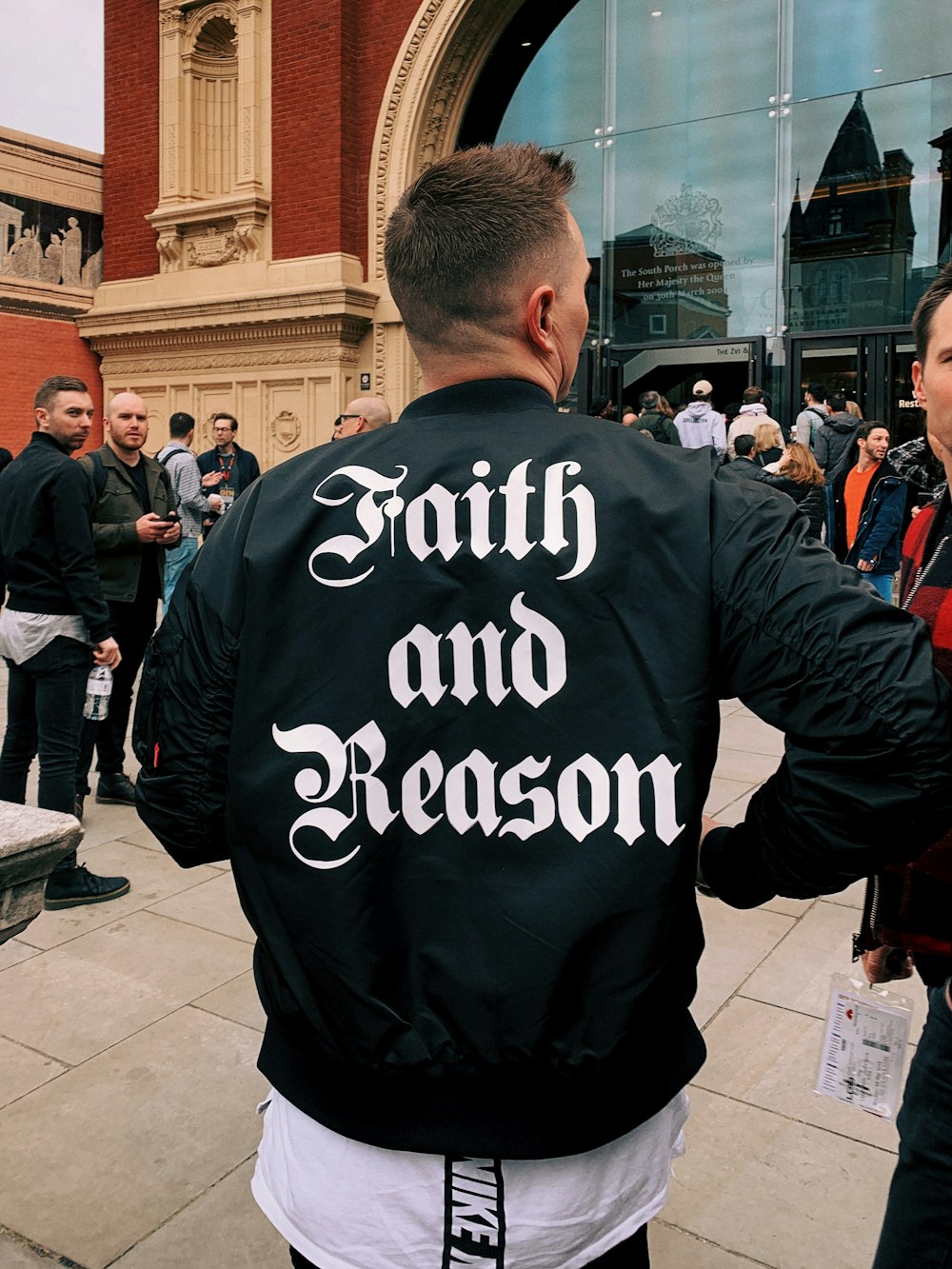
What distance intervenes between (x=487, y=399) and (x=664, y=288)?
48.1 feet

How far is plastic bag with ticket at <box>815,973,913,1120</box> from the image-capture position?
4.99 feet

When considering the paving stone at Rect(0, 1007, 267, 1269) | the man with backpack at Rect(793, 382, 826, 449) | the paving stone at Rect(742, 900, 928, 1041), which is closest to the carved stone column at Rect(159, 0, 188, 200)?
the man with backpack at Rect(793, 382, 826, 449)

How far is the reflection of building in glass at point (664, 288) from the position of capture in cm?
1455

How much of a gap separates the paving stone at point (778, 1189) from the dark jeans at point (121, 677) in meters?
3.79

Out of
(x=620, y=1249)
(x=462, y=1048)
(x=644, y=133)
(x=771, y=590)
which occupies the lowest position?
(x=620, y=1249)

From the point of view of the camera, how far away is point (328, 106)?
13680mm

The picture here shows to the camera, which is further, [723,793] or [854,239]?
[854,239]

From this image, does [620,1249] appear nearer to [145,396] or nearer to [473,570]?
[473,570]

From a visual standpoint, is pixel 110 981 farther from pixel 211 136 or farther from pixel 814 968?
pixel 211 136

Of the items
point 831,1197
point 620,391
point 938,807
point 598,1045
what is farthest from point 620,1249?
point 620,391

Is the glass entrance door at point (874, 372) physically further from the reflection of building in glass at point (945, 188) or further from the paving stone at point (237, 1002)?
the paving stone at point (237, 1002)

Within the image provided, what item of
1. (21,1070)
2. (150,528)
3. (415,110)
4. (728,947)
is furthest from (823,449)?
(21,1070)

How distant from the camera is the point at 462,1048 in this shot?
1174 mm

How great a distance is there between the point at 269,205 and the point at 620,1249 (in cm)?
1491
